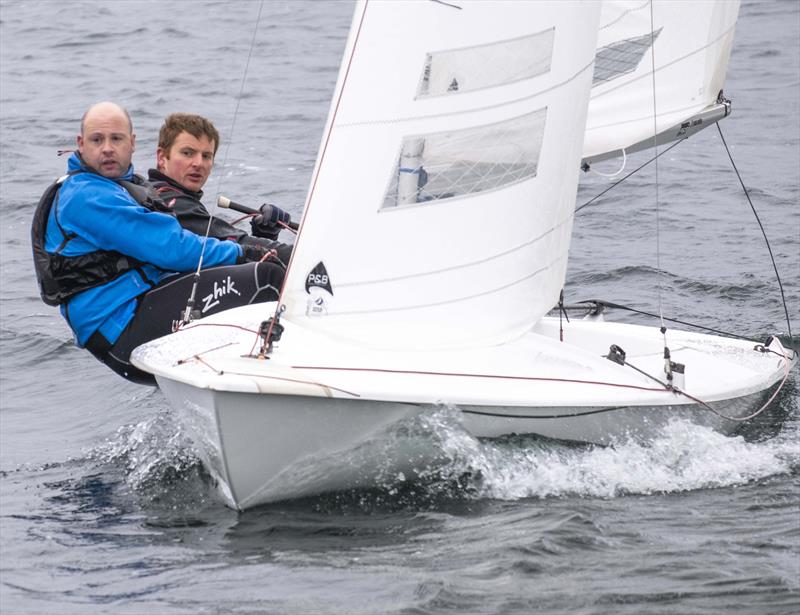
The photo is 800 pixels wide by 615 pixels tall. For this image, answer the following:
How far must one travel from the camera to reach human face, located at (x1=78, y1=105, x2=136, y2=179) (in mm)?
5363

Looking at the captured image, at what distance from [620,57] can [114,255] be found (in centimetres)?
296

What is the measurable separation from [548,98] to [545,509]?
1.62 m

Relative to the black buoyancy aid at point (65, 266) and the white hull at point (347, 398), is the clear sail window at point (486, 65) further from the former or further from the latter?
the black buoyancy aid at point (65, 266)

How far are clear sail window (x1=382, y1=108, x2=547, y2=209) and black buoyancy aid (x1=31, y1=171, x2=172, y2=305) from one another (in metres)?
1.13

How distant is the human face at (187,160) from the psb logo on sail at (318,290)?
0.92 m

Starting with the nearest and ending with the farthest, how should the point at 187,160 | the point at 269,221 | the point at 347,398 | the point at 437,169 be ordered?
the point at 347,398 < the point at 437,169 < the point at 187,160 < the point at 269,221

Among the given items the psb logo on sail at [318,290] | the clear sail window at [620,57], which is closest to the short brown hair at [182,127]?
the psb logo on sail at [318,290]

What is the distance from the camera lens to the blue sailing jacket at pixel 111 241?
5219mm

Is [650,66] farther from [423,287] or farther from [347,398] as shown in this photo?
[347,398]

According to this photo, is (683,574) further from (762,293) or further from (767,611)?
(762,293)

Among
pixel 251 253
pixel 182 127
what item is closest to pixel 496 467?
pixel 251 253

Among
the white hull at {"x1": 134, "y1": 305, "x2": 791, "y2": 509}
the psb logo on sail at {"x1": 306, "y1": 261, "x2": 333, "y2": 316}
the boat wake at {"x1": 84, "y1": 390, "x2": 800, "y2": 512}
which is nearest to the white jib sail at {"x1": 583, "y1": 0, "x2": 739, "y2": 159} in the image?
the white hull at {"x1": 134, "y1": 305, "x2": 791, "y2": 509}

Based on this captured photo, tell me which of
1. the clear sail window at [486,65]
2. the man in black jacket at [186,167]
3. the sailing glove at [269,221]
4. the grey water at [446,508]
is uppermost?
the clear sail window at [486,65]

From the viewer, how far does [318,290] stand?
198 inches
